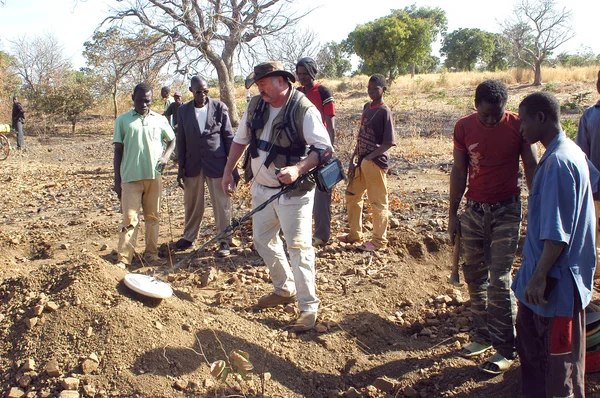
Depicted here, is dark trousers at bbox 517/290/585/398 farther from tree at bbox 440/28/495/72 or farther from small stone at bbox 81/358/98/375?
tree at bbox 440/28/495/72

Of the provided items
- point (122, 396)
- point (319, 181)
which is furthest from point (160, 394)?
point (319, 181)

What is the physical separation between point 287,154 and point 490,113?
53.6 inches

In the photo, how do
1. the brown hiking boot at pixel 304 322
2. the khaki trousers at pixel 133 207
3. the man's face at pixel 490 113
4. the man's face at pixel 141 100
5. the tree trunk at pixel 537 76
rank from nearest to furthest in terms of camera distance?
the man's face at pixel 490 113 → the brown hiking boot at pixel 304 322 → the man's face at pixel 141 100 → the khaki trousers at pixel 133 207 → the tree trunk at pixel 537 76

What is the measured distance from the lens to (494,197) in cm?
327

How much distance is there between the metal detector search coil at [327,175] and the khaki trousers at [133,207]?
2140 mm

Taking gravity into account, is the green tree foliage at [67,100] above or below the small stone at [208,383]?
above

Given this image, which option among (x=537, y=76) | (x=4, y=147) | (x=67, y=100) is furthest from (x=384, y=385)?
(x=537, y=76)

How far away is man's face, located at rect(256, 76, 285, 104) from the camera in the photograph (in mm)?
3609

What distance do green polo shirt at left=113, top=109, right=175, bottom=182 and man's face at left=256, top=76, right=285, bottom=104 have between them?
183cm

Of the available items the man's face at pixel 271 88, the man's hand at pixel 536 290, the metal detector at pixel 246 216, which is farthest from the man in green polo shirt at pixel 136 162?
the man's hand at pixel 536 290

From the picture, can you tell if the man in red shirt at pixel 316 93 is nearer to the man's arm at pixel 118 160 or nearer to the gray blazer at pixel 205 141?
the gray blazer at pixel 205 141

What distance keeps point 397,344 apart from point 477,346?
59 cm

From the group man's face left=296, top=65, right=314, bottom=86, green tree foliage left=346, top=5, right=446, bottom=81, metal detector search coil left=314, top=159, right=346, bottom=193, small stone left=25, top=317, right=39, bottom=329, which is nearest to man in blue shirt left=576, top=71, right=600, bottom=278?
metal detector search coil left=314, top=159, right=346, bottom=193

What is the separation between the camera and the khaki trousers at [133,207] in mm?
5098
